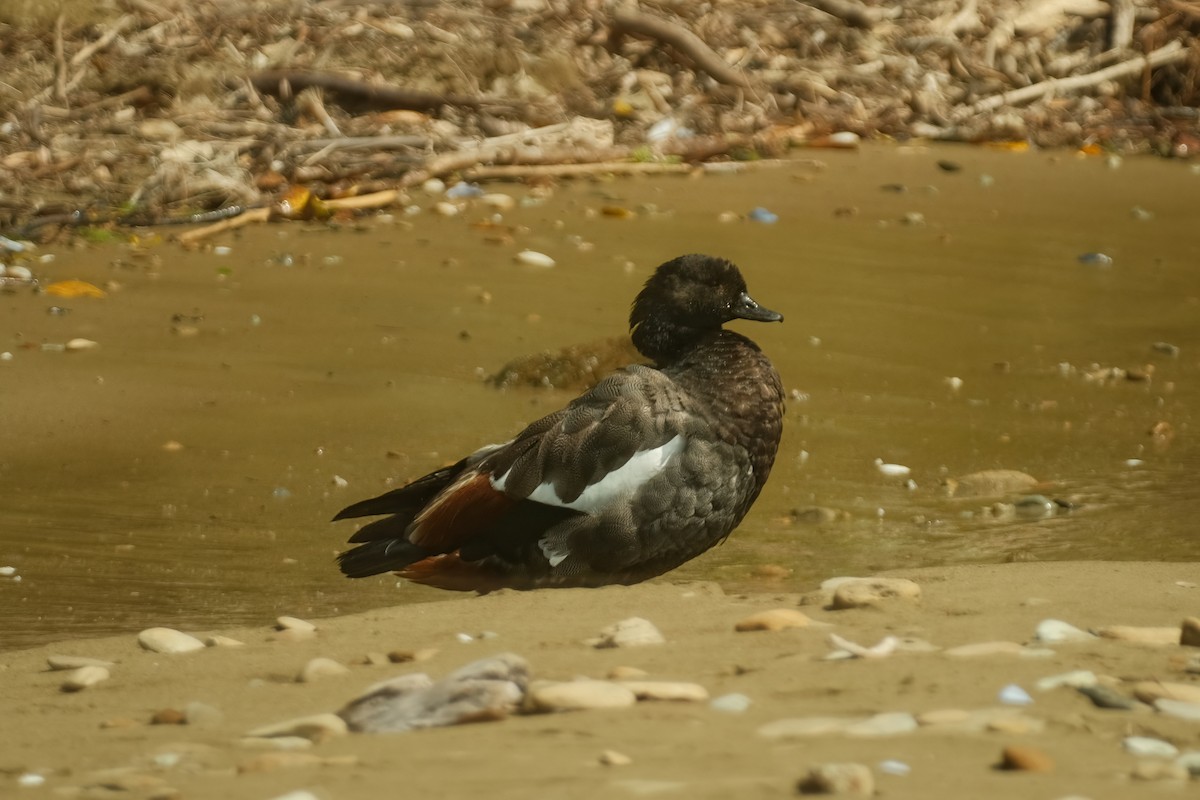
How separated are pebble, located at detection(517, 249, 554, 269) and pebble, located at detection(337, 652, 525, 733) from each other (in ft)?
18.7

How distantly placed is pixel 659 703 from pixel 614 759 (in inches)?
15.5

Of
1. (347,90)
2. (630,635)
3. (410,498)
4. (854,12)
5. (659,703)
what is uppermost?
(854,12)

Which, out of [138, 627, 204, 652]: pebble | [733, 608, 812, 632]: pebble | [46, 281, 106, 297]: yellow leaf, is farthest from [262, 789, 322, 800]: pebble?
[46, 281, 106, 297]: yellow leaf

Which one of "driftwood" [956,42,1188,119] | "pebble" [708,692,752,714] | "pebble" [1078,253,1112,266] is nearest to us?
"pebble" [708,692,752,714]

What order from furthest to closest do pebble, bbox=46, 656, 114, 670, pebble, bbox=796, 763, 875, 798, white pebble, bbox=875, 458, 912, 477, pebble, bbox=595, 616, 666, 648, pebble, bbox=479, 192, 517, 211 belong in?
pebble, bbox=479, 192, 517, 211 → white pebble, bbox=875, 458, 912, 477 → pebble, bbox=46, 656, 114, 670 → pebble, bbox=595, 616, 666, 648 → pebble, bbox=796, 763, 875, 798

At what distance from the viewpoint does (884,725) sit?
2.86 meters

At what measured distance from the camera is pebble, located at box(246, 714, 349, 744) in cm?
304

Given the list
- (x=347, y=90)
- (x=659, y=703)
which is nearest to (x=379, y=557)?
(x=659, y=703)

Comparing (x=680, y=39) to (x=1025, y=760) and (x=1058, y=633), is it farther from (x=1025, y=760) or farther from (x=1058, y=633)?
(x=1025, y=760)

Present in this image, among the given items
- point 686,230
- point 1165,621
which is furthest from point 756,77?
point 1165,621

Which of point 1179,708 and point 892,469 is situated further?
point 892,469

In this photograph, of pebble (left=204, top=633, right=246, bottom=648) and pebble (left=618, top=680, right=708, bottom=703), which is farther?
pebble (left=204, top=633, right=246, bottom=648)

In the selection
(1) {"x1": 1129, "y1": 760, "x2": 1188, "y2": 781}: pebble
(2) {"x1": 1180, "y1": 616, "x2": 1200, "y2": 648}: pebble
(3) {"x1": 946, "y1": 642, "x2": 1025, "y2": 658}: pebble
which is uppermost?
(1) {"x1": 1129, "y1": 760, "x2": 1188, "y2": 781}: pebble

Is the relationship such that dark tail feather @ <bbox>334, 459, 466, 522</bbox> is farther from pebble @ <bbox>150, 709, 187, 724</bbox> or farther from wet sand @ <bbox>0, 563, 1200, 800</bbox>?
pebble @ <bbox>150, 709, 187, 724</bbox>
